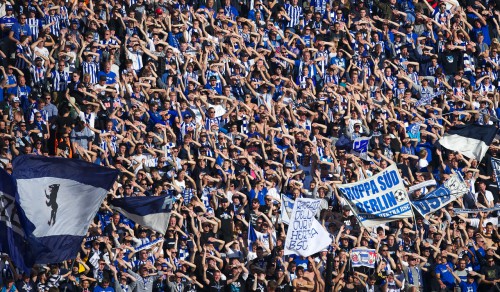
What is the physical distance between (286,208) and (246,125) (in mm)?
3067

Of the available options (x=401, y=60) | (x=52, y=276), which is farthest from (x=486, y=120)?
(x=52, y=276)

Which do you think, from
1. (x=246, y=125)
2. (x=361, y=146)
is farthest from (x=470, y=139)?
(x=246, y=125)

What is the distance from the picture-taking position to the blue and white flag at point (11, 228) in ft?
67.8

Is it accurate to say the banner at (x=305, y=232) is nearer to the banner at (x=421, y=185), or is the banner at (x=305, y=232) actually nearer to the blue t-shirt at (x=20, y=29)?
the banner at (x=421, y=185)

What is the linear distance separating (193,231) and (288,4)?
28.7 ft

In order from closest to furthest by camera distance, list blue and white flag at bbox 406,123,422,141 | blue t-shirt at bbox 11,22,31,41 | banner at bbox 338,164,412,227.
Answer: banner at bbox 338,164,412,227 < blue t-shirt at bbox 11,22,31,41 < blue and white flag at bbox 406,123,422,141

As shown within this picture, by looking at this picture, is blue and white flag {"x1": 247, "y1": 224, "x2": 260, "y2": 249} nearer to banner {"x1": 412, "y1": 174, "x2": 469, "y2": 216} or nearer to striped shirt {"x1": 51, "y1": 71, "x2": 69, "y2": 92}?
banner {"x1": 412, "y1": 174, "x2": 469, "y2": 216}

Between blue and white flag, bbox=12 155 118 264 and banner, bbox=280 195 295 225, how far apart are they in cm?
696

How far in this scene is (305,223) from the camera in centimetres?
2750

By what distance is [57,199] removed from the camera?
2136cm

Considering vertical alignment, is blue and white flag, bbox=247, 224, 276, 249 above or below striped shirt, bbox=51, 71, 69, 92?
below

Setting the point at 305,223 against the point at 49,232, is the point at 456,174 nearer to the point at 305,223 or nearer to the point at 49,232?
the point at 305,223

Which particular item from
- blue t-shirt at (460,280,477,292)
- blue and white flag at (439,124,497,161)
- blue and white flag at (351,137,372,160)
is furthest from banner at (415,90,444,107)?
blue t-shirt at (460,280,477,292)

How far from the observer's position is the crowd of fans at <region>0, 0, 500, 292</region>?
27.4 m
